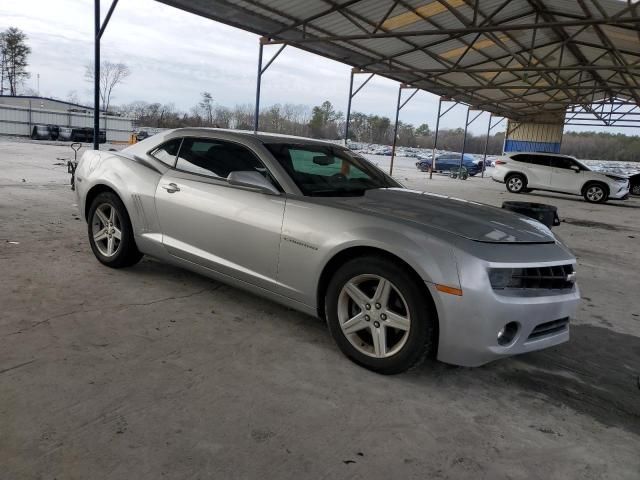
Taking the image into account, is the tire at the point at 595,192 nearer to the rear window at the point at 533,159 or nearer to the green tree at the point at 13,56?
the rear window at the point at 533,159

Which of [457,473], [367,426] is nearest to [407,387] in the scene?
[367,426]

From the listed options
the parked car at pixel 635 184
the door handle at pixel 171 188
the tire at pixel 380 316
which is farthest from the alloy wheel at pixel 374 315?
the parked car at pixel 635 184

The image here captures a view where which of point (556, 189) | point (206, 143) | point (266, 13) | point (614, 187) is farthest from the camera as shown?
point (556, 189)

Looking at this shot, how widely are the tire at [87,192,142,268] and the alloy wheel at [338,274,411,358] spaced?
2.29m

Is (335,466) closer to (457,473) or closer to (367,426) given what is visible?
(367,426)

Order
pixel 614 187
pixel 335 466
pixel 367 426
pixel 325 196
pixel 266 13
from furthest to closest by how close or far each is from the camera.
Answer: pixel 614 187
pixel 266 13
pixel 325 196
pixel 367 426
pixel 335 466

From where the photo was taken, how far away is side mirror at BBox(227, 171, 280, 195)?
10.9 ft

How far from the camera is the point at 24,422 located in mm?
2180

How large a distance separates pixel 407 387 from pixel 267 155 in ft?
6.20

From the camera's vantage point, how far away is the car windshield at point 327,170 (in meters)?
3.54

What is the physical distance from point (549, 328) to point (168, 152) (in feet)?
10.7

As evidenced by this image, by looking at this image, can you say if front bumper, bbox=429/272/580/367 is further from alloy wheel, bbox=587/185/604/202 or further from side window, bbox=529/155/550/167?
side window, bbox=529/155/550/167

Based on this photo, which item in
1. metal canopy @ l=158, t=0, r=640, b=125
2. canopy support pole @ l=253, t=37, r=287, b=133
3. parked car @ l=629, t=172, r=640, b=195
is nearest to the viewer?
metal canopy @ l=158, t=0, r=640, b=125

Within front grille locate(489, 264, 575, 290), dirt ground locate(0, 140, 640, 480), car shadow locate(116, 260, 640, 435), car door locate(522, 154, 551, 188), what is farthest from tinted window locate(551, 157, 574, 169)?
front grille locate(489, 264, 575, 290)
